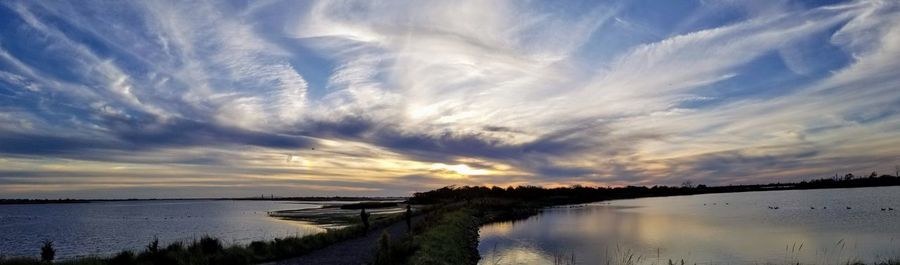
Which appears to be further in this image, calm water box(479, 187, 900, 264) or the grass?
calm water box(479, 187, 900, 264)

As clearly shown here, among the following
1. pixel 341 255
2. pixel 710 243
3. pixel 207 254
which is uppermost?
pixel 207 254

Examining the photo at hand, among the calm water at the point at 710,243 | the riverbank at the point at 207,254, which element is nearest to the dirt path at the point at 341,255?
the riverbank at the point at 207,254

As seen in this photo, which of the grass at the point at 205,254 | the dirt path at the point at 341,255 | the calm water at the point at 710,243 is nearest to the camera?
the grass at the point at 205,254

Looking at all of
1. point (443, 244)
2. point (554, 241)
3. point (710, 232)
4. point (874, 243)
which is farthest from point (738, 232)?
point (443, 244)

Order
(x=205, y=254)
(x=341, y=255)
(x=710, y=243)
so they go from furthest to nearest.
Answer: (x=710, y=243), (x=341, y=255), (x=205, y=254)

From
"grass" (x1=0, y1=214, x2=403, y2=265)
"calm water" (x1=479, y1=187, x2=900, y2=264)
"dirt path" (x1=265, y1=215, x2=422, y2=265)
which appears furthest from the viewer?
"calm water" (x1=479, y1=187, x2=900, y2=264)

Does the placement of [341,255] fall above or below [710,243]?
above

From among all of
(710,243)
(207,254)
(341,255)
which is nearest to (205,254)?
(207,254)

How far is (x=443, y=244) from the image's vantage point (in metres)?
28.5

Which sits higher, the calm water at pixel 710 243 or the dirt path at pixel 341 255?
the dirt path at pixel 341 255

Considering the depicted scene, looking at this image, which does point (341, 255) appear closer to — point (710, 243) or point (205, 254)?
point (205, 254)

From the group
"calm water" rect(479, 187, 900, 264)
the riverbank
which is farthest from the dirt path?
"calm water" rect(479, 187, 900, 264)

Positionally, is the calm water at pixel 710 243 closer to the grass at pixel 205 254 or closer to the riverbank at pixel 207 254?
the riverbank at pixel 207 254

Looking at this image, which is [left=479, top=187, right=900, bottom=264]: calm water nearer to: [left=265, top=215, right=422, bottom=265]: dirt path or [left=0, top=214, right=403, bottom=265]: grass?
[left=265, top=215, right=422, bottom=265]: dirt path
